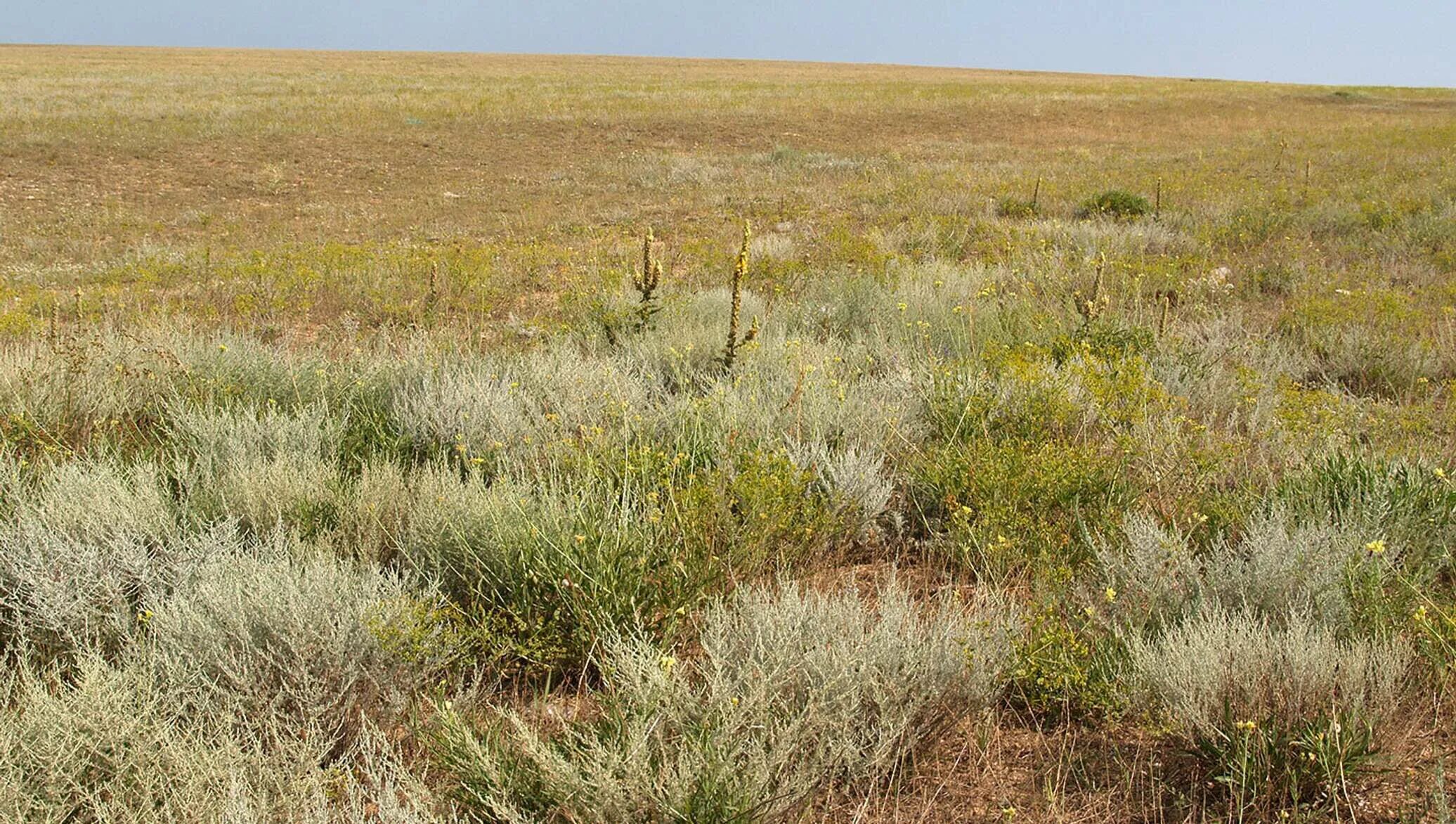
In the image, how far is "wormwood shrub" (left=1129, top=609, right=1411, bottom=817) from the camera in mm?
1804

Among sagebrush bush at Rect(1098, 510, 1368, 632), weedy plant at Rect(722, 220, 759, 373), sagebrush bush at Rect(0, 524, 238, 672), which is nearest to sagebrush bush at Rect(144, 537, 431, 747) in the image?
sagebrush bush at Rect(0, 524, 238, 672)

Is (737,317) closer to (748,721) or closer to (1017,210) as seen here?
(748,721)

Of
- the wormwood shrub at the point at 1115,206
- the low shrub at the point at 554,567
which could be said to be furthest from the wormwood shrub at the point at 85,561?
the wormwood shrub at the point at 1115,206

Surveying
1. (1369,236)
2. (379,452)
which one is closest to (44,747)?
(379,452)

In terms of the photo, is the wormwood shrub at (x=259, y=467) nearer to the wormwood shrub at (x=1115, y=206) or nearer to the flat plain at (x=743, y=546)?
the flat plain at (x=743, y=546)

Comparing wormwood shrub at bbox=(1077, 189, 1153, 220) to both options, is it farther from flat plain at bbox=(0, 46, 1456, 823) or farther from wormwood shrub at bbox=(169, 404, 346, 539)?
wormwood shrub at bbox=(169, 404, 346, 539)

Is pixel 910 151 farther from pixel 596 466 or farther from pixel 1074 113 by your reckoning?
pixel 596 466

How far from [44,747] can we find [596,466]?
1668 millimetres

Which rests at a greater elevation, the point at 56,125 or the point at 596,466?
the point at 56,125

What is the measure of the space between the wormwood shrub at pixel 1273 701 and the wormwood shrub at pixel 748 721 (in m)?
0.44

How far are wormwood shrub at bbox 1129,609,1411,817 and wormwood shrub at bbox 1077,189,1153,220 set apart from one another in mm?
9052

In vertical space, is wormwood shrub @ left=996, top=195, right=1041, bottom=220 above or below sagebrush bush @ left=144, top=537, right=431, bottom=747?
above

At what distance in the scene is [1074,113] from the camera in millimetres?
29016

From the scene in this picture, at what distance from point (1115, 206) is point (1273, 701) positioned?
9975 millimetres
